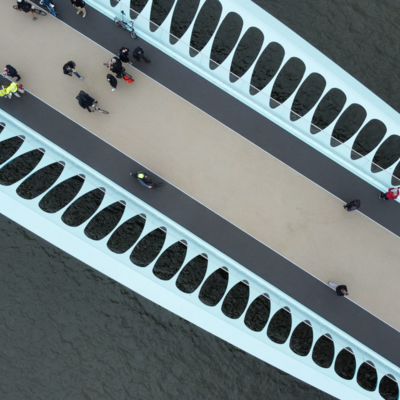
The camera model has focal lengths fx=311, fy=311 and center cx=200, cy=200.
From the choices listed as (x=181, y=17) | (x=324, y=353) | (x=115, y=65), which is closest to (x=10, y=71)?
(x=115, y=65)

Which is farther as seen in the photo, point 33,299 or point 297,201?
point 33,299

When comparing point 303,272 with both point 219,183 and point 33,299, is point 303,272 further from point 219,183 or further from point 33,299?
point 33,299

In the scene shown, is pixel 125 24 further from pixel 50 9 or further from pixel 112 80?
pixel 50 9

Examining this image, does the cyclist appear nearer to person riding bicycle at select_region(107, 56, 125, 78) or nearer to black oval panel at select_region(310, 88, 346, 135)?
person riding bicycle at select_region(107, 56, 125, 78)

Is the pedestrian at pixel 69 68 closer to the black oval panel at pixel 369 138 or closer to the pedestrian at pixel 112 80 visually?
the pedestrian at pixel 112 80

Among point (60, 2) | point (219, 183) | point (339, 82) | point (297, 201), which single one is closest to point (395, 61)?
point (339, 82)

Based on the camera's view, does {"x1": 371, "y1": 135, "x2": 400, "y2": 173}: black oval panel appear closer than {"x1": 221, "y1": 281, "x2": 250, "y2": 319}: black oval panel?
No

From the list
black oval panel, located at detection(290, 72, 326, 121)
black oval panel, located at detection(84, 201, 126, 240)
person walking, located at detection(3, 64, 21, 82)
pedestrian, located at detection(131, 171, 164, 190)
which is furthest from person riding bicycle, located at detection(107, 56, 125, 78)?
black oval panel, located at detection(290, 72, 326, 121)
